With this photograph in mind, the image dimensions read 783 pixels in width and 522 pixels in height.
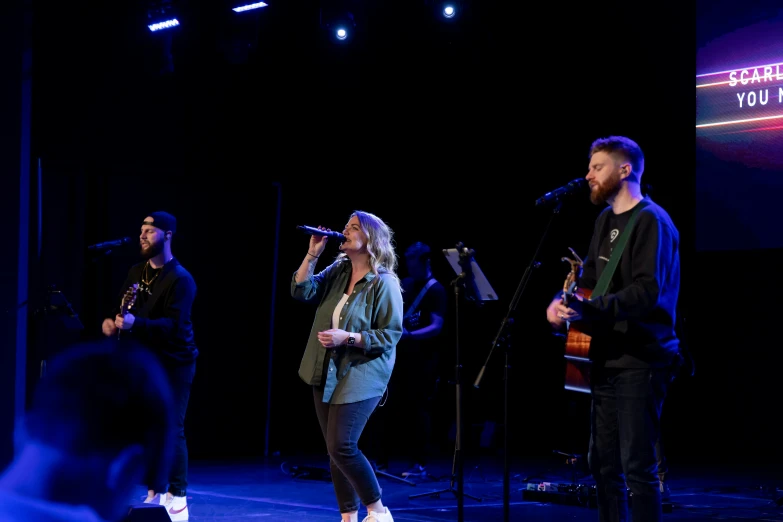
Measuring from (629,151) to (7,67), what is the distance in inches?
204

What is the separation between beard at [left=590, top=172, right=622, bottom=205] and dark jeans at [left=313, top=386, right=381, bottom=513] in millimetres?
1749

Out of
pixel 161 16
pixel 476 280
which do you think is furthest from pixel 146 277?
pixel 161 16

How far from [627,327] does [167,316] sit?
10.8 feet

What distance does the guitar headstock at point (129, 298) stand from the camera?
630cm

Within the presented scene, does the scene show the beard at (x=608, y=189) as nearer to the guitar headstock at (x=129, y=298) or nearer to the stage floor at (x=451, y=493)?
the stage floor at (x=451, y=493)

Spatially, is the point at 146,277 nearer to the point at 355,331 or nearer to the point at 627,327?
the point at 355,331

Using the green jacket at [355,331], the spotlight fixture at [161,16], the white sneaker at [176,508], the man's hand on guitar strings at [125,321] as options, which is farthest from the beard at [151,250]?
the spotlight fixture at [161,16]

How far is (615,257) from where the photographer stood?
4.21m

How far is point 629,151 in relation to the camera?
4.29 meters

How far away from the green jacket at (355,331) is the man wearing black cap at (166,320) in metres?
1.13

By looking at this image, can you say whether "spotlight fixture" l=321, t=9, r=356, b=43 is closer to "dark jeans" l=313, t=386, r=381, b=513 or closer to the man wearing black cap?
the man wearing black cap

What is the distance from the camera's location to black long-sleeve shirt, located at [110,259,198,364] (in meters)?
6.02

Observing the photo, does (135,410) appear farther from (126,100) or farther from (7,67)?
(126,100)

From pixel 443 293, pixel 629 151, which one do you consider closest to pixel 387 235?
pixel 629 151
